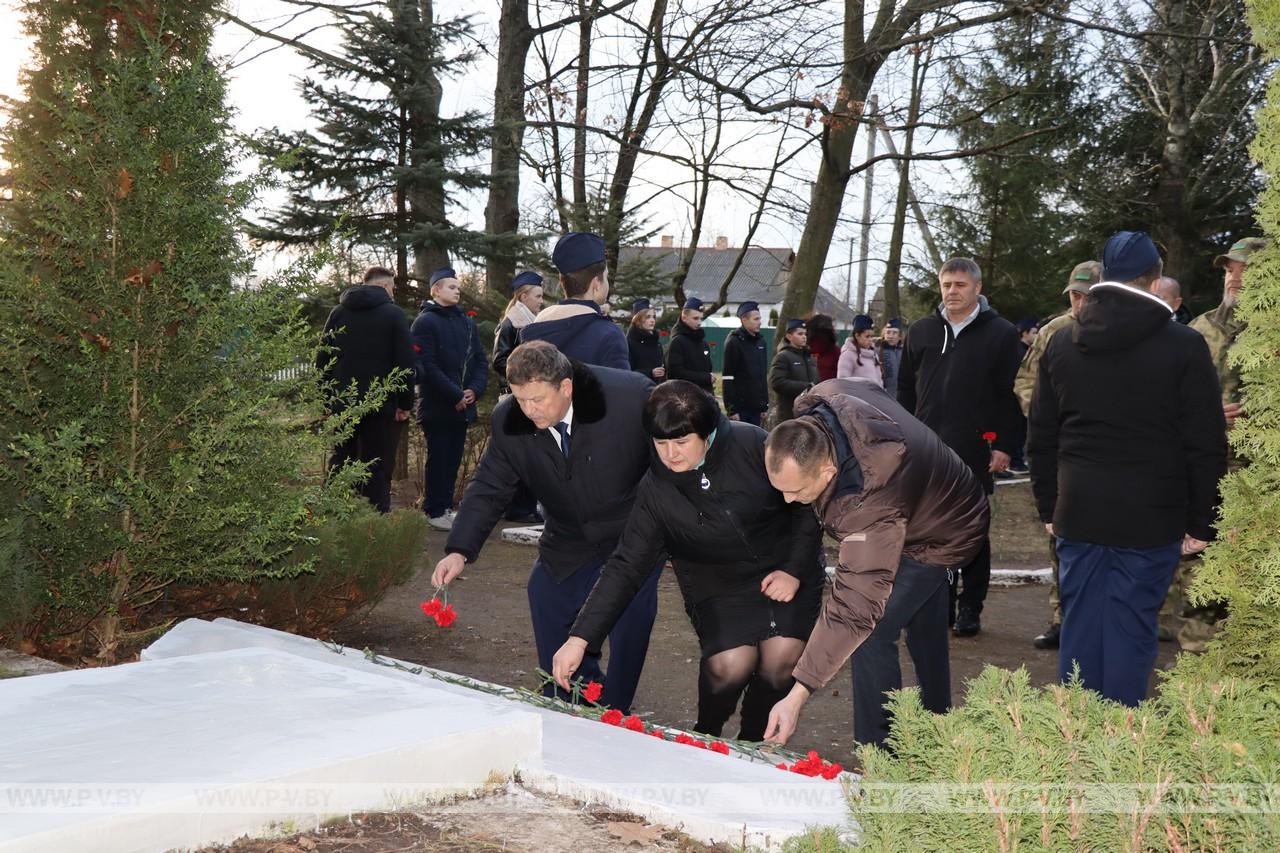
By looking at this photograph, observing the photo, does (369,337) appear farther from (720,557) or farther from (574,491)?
(720,557)

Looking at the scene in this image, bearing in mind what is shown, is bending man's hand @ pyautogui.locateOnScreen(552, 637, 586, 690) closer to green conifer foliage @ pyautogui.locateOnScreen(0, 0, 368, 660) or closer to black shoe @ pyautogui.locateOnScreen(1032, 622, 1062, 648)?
green conifer foliage @ pyautogui.locateOnScreen(0, 0, 368, 660)

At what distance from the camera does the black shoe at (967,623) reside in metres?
6.98

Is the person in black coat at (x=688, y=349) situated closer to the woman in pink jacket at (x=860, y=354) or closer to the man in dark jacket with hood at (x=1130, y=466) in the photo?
the woman in pink jacket at (x=860, y=354)

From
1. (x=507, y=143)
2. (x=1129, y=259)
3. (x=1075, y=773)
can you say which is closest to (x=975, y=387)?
(x=1129, y=259)

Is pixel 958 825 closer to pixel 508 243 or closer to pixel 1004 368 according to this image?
pixel 1004 368

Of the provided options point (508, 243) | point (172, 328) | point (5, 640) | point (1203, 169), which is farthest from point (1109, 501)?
point (1203, 169)

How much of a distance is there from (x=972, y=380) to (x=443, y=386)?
493 centimetres

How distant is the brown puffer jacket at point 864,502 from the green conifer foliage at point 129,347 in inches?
110

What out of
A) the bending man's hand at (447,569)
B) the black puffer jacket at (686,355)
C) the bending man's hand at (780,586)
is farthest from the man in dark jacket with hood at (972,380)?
the black puffer jacket at (686,355)

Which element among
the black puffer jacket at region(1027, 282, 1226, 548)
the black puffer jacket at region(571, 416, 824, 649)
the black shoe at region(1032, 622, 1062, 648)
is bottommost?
the black shoe at region(1032, 622, 1062, 648)

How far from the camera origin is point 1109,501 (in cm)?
450

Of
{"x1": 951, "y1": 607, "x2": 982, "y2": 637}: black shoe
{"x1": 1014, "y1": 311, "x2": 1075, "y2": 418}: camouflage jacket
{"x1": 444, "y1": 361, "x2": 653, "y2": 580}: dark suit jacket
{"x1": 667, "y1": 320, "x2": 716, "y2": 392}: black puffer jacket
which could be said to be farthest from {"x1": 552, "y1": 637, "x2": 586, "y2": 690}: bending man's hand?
{"x1": 667, "y1": 320, "x2": 716, "y2": 392}: black puffer jacket

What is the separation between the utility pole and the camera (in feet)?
47.2

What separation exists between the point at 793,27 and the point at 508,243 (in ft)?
14.1
